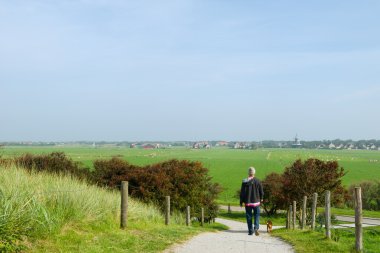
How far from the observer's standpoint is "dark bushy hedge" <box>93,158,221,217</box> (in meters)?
28.6

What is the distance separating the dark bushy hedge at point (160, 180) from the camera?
28.6 meters

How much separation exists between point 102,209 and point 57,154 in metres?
18.0

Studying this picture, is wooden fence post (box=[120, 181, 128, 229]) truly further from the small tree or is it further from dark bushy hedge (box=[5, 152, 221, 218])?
the small tree

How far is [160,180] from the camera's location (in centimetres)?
2881

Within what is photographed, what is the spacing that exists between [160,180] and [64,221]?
18.8m

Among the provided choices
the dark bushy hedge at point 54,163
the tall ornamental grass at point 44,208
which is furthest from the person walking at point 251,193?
the dark bushy hedge at point 54,163

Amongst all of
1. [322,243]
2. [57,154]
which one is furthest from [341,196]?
[322,243]

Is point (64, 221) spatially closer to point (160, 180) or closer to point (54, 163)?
point (54, 163)

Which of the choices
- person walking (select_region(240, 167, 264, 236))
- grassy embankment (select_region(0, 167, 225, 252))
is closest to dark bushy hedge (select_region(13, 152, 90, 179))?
grassy embankment (select_region(0, 167, 225, 252))

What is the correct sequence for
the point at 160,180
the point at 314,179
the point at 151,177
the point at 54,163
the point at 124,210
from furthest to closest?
the point at 314,179
the point at 151,177
the point at 160,180
the point at 54,163
the point at 124,210

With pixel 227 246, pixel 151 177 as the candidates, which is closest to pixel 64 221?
pixel 227 246

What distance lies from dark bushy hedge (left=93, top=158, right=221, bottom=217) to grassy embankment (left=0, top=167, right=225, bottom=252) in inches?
600

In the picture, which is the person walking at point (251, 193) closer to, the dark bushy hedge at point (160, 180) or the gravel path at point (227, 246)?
the gravel path at point (227, 246)

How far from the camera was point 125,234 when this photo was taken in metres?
10.6
